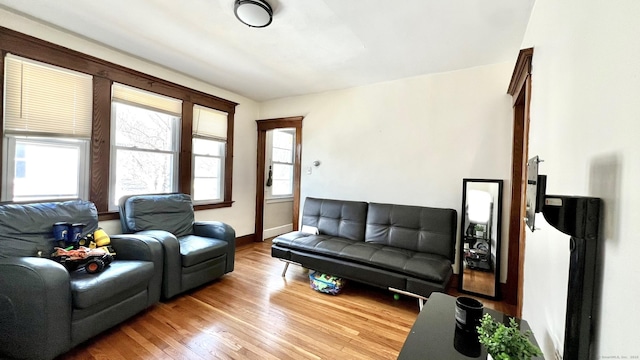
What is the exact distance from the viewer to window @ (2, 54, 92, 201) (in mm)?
2201

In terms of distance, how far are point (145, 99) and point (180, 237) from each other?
5.64ft

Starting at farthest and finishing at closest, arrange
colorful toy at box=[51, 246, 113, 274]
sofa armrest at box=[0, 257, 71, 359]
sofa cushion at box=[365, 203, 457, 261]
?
sofa cushion at box=[365, 203, 457, 261]
colorful toy at box=[51, 246, 113, 274]
sofa armrest at box=[0, 257, 71, 359]

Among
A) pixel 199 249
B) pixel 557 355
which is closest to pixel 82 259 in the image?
pixel 199 249

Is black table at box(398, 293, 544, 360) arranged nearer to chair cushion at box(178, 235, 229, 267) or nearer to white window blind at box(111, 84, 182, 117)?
chair cushion at box(178, 235, 229, 267)

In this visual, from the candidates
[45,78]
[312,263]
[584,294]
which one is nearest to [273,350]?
[312,263]

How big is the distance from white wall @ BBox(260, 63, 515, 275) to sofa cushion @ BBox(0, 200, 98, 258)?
274 cm

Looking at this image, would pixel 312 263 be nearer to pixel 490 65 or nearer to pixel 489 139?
pixel 489 139

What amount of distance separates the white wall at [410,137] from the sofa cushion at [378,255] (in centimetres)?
77

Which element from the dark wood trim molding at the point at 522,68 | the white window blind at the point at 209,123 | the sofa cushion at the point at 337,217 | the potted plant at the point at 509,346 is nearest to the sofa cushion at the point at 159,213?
the white window blind at the point at 209,123

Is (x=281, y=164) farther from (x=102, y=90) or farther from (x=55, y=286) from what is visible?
(x=55, y=286)

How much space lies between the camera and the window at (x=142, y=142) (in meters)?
2.88

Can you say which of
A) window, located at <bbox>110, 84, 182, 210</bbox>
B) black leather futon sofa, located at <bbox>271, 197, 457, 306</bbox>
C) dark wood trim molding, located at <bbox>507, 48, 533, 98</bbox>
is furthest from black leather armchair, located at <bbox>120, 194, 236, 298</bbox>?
dark wood trim molding, located at <bbox>507, 48, 533, 98</bbox>

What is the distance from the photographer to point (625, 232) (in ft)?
1.96

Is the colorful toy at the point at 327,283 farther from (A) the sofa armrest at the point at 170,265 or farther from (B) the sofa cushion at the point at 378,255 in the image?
(A) the sofa armrest at the point at 170,265
